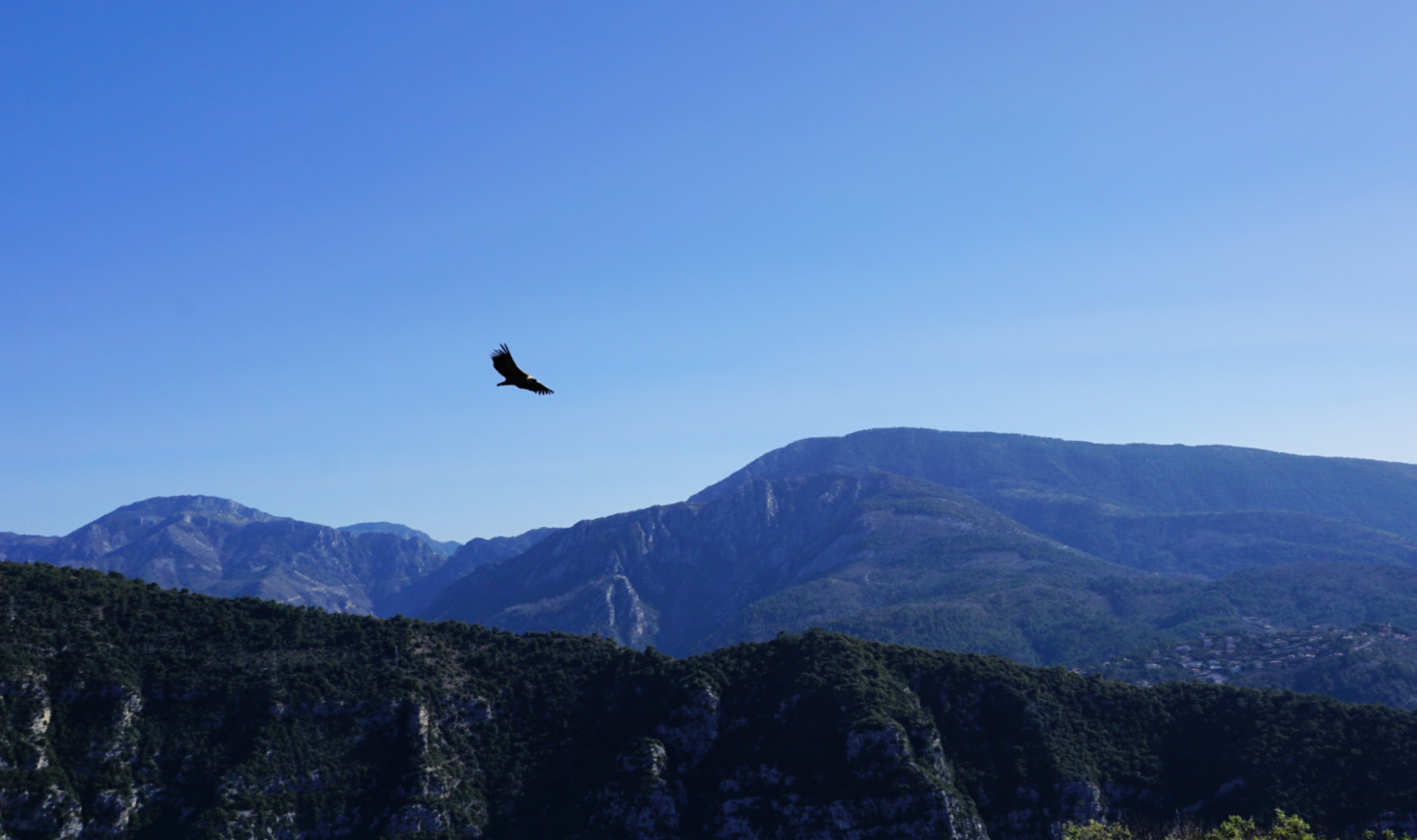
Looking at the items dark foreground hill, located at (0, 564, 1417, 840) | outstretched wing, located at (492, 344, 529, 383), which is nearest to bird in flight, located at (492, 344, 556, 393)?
outstretched wing, located at (492, 344, 529, 383)

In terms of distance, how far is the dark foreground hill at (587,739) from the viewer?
125m

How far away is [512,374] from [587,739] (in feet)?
405

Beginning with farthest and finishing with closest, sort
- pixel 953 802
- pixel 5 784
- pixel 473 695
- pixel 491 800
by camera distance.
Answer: pixel 473 695 → pixel 491 800 → pixel 953 802 → pixel 5 784

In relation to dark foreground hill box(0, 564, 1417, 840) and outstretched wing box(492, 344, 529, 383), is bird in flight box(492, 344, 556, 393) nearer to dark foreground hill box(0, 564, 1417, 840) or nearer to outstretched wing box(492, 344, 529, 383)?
outstretched wing box(492, 344, 529, 383)

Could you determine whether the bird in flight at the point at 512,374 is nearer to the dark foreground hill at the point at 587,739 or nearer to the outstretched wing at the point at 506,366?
the outstretched wing at the point at 506,366

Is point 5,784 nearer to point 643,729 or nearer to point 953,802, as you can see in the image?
point 643,729

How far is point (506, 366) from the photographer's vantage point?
39312 mm

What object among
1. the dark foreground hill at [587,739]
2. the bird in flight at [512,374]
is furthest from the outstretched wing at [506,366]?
the dark foreground hill at [587,739]

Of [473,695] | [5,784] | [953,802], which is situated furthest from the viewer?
[473,695]

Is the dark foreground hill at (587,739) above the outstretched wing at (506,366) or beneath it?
beneath

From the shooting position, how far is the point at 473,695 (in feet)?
506

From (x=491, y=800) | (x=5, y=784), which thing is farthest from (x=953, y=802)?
(x=5, y=784)

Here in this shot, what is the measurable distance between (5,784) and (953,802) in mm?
123502

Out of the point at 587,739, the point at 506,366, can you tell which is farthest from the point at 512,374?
the point at 587,739
